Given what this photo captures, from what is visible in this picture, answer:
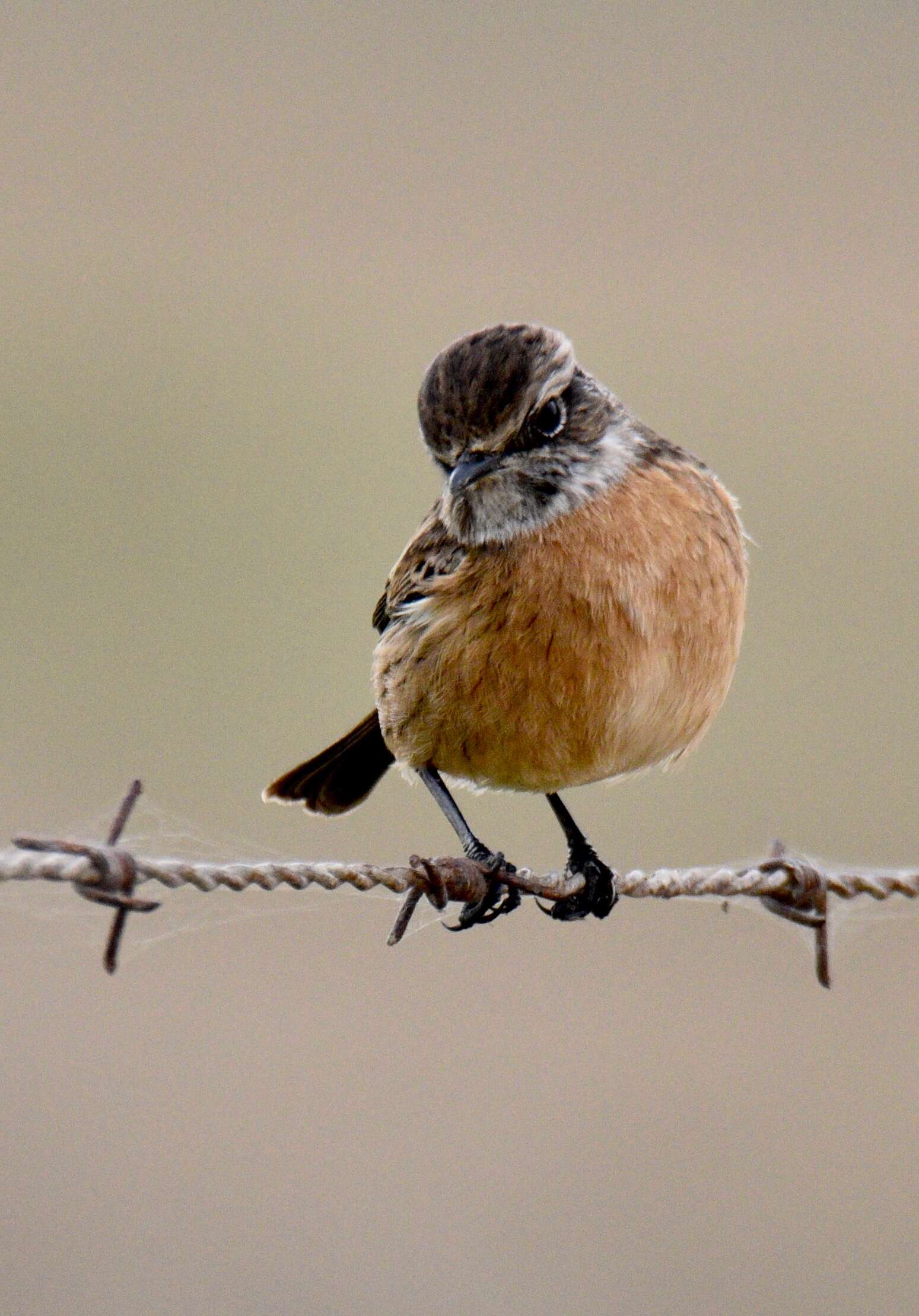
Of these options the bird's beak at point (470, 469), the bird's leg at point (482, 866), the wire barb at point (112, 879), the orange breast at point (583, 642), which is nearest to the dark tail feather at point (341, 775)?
the bird's leg at point (482, 866)

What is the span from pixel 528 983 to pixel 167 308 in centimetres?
625

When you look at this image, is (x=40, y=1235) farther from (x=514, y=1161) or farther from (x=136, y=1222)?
(x=514, y=1161)

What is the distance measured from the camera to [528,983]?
8.70 metres

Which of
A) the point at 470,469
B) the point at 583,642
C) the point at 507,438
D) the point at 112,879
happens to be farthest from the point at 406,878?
the point at 507,438

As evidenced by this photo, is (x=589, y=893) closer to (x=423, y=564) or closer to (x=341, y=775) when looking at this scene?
(x=341, y=775)

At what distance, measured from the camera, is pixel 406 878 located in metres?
3.69

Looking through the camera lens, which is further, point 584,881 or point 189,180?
point 189,180

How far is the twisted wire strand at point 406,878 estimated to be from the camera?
306 cm

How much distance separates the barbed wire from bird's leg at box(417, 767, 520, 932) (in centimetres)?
7

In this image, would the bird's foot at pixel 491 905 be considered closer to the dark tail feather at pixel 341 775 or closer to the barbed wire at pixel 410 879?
the barbed wire at pixel 410 879

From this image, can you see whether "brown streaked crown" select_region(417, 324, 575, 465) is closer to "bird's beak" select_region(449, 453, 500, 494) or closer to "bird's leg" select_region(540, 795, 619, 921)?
"bird's beak" select_region(449, 453, 500, 494)

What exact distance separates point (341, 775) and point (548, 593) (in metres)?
1.35

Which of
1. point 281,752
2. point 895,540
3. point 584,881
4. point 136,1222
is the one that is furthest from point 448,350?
point 895,540

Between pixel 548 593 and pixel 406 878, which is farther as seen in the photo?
pixel 548 593
